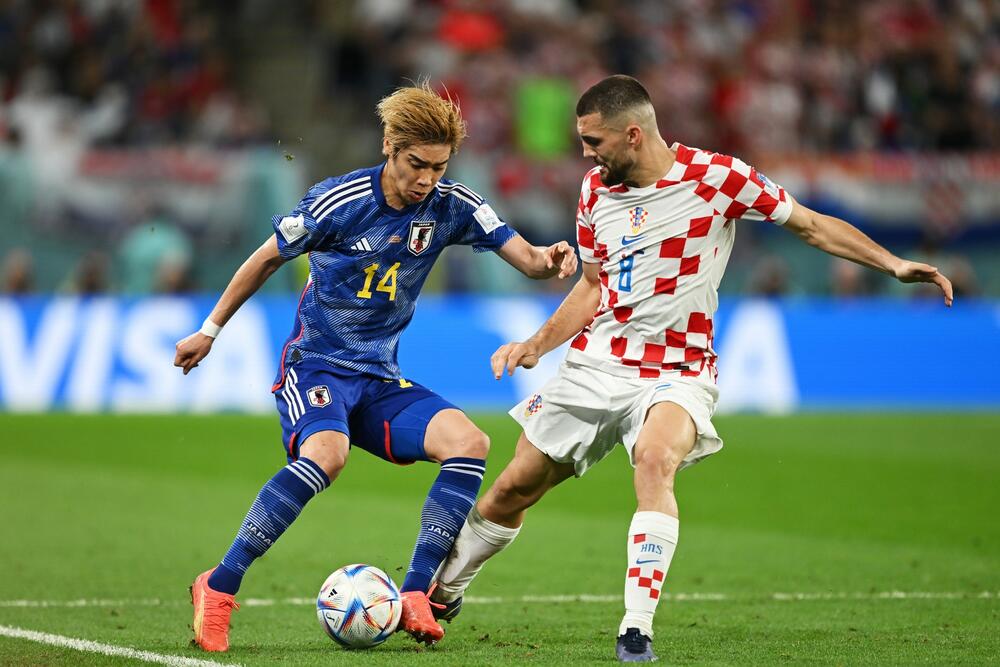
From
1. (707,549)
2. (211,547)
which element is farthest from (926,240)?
(211,547)

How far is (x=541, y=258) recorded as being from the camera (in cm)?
642

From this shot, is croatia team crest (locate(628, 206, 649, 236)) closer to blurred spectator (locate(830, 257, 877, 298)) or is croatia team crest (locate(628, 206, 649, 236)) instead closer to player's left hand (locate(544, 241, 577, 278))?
player's left hand (locate(544, 241, 577, 278))

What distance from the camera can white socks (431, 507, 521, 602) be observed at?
646cm

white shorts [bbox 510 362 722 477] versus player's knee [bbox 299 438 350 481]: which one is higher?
white shorts [bbox 510 362 722 477]

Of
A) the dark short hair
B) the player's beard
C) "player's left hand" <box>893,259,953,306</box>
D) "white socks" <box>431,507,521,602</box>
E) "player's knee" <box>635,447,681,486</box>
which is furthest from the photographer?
"white socks" <box>431,507,521,602</box>

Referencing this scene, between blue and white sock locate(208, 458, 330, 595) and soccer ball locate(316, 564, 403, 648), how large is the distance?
1.06 feet

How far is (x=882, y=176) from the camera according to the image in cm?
2203

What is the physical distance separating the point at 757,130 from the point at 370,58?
573 centimetres

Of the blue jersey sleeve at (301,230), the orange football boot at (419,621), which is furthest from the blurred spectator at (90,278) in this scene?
the orange football boot at (419,621)

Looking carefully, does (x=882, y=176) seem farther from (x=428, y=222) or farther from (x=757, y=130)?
(x=428, y=222)

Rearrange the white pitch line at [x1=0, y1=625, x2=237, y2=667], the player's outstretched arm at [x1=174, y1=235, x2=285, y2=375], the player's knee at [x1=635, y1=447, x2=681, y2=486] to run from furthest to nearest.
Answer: the player's outstretched arm at [x1=174, y1=235, x2=285, y2=375]
the player's knee at [x1=635, y1=447, x2=681, y2=486]
the white pitch line at [x1=0, y1=625, x2=237, y2=667]

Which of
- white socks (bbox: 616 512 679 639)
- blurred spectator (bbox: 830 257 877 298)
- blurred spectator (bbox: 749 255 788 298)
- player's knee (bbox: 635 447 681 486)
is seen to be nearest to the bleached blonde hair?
player's knee (bbox: 635 447 681 486)

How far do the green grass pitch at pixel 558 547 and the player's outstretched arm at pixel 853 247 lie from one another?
1.45 meters

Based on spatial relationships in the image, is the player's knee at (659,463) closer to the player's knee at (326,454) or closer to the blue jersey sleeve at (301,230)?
the player's knee at (326,454)
